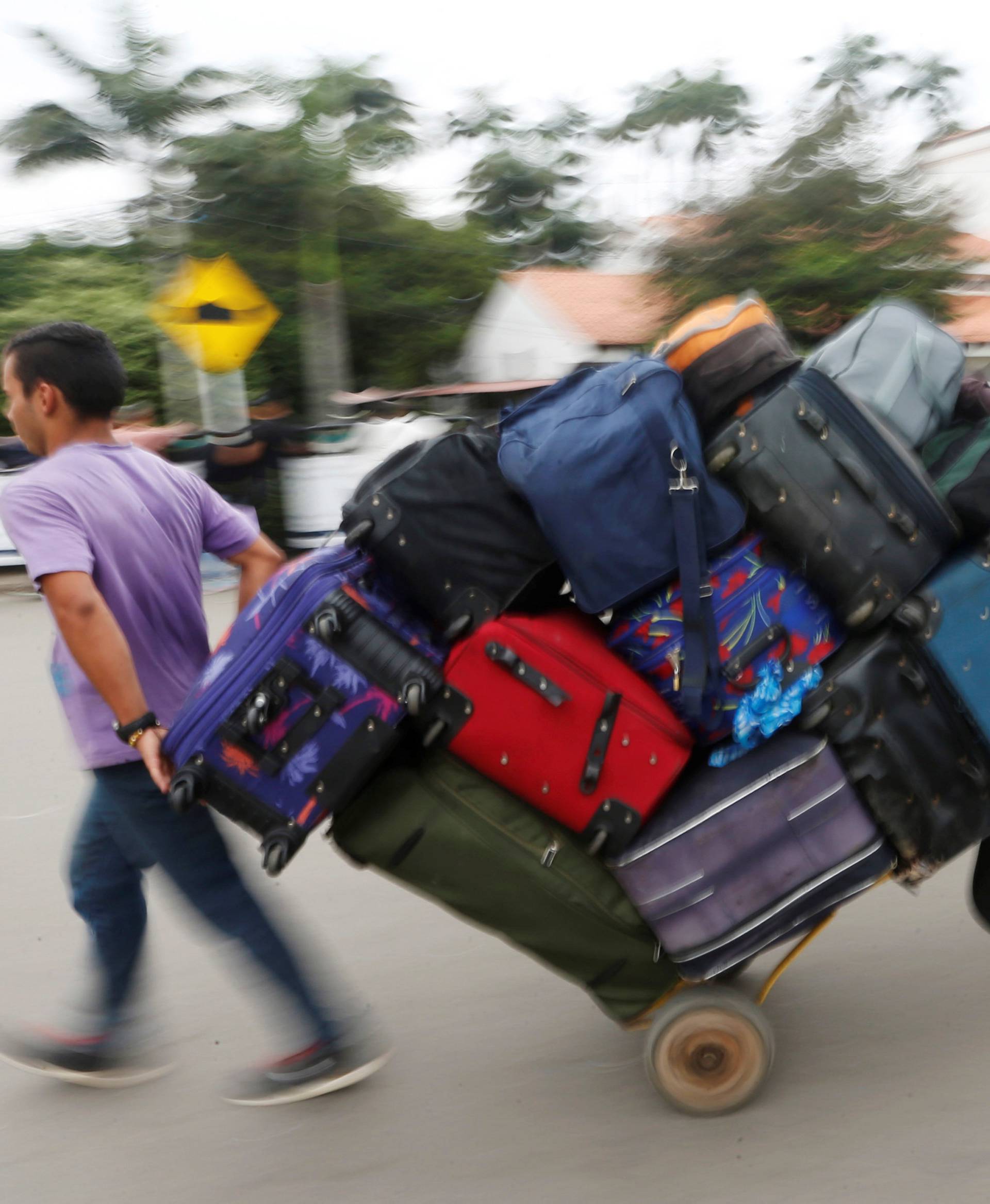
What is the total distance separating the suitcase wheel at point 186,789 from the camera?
233cm

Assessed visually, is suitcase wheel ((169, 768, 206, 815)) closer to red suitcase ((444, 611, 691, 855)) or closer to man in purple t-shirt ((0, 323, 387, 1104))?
man in purple t-shirt ((0, 323, 387, 1104))

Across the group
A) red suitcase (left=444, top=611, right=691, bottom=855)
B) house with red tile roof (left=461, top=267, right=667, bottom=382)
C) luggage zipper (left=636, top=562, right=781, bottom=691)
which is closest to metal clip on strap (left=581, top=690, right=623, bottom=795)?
red suitcase (left=444, top=611, right=691, bottom=855)

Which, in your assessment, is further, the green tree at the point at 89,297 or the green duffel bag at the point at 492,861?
the green tree at the point at 89,297

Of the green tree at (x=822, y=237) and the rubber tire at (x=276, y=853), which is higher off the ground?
the rubber tire at (x=276, y=853)

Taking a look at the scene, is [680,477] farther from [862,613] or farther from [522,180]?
[522,180]

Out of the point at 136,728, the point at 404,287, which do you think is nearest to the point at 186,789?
the point at 136,728

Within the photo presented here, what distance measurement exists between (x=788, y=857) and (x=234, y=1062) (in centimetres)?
141

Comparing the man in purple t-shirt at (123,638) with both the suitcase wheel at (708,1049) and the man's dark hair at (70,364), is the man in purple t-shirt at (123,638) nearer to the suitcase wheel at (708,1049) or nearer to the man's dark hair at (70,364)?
the man's dark hair at (70,364)

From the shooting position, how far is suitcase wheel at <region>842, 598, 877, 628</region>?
2.36 m

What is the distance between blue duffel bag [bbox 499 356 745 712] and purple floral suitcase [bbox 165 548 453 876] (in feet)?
1.17

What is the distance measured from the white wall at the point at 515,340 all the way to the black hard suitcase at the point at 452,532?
1090 inches

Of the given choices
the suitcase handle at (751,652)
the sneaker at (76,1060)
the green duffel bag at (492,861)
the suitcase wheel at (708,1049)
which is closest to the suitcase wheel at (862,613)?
the suitcase handle at (751,652)

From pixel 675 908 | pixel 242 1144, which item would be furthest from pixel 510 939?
pixel 242 1144

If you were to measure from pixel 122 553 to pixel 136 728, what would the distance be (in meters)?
0.36
